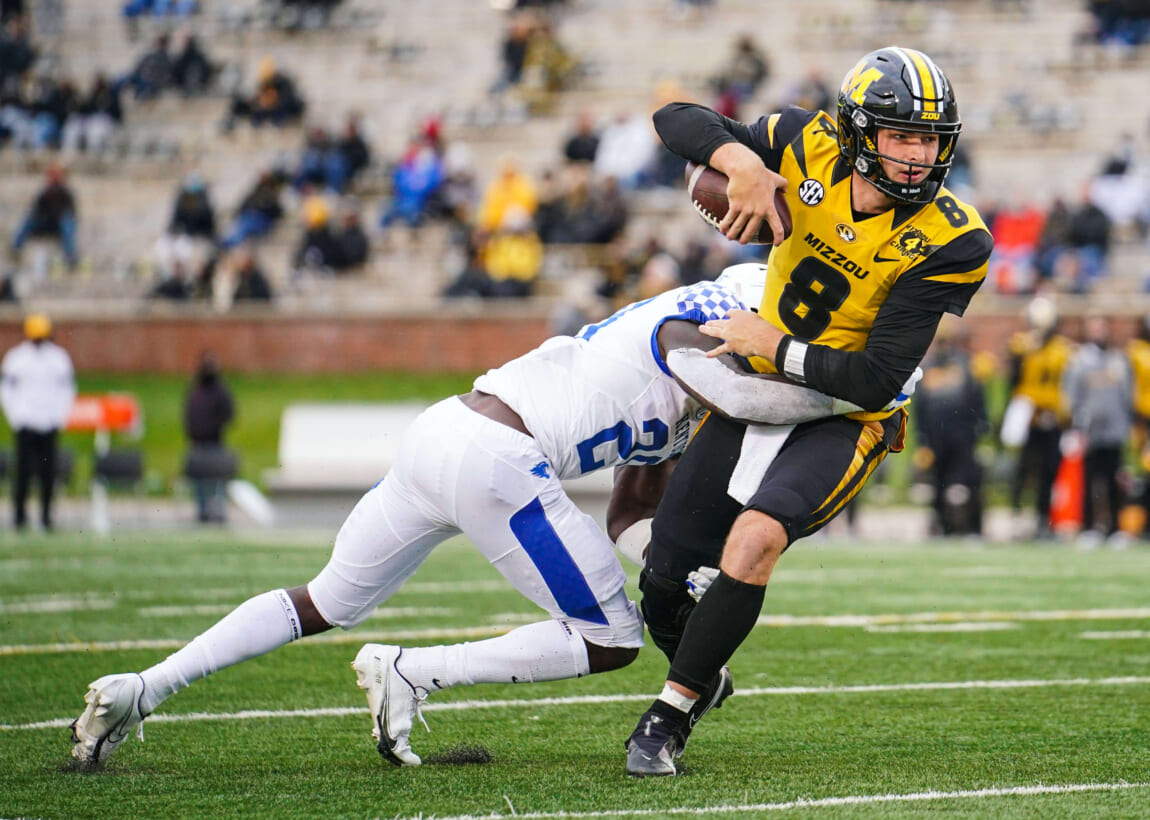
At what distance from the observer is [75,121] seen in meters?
24.8

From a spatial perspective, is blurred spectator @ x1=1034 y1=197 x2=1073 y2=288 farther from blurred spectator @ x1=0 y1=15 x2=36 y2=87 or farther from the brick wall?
blurred spectator @ x1=0 y1=15 x2=36 y2=87

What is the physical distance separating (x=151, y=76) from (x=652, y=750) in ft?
73.4

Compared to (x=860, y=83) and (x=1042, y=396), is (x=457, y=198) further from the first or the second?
(x=860, y=83)

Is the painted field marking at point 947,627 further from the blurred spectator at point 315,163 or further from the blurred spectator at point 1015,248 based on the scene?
the blurred spectator at point 315,163

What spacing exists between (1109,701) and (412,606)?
4.00 metres

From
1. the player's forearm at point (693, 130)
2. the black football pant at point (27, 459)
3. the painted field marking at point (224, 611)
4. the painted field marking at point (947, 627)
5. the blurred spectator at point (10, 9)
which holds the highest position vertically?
the player's forearm at point (693, 130)

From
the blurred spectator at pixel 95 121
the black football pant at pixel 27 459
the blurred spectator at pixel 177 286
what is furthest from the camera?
the blurred spectator at pixel 95 121

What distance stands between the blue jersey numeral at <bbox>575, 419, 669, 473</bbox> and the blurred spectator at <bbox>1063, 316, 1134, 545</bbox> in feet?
30.8

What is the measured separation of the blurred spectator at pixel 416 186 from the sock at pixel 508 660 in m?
17.1

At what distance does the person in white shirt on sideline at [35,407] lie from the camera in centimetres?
1407

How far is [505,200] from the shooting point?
793 inches

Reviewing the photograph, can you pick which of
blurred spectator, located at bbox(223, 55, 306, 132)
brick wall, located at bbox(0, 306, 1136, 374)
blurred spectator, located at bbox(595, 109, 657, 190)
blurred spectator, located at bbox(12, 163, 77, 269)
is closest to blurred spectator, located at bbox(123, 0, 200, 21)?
blurred spectator, located at bbox(223, 55, 306, 132)

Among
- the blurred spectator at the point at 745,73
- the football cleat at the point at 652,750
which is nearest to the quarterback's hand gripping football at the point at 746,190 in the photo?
the football cleat at the point at 652,750

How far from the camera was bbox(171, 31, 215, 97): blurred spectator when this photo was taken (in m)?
25.0
